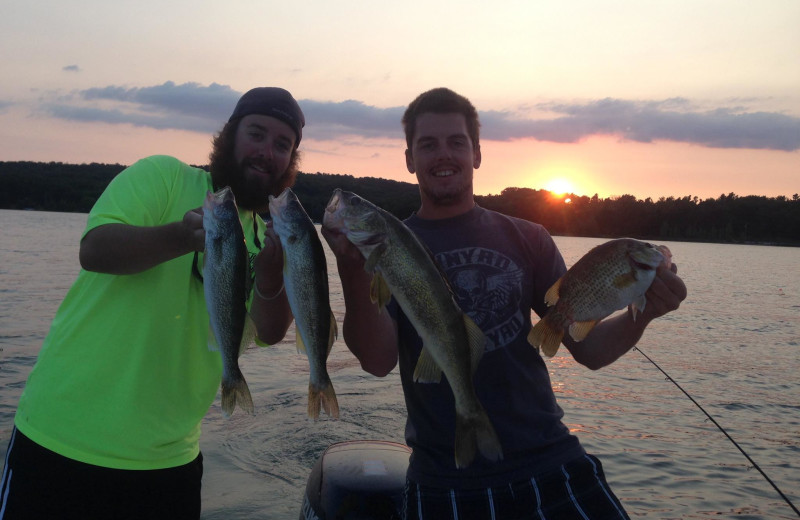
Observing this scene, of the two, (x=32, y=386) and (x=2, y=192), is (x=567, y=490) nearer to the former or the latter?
(x=32, y=386)

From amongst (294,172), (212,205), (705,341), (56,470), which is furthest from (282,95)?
(705,341)

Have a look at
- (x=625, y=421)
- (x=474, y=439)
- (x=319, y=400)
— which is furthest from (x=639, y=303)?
(x=625, y=421)

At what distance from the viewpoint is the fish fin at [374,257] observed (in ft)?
10.2

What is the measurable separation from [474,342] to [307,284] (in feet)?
3.14

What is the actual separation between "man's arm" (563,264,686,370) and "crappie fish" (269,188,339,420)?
155cm

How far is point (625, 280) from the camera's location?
3.34 m

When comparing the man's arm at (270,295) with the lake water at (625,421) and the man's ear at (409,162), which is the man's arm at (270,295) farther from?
the lake water at (625,421)

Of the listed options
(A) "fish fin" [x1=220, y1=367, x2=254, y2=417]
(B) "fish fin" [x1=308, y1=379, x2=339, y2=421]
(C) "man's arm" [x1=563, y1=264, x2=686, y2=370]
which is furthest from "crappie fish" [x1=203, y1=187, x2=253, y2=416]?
(C) "man's arm" [x1=563, y1=264, x2=686, y2=370]

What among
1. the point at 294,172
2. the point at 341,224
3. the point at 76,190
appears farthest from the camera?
the point at 76,190

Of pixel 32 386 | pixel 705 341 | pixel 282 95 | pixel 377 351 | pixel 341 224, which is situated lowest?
pixel 705 341

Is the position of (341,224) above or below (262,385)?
above

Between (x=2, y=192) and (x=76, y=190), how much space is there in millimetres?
25852

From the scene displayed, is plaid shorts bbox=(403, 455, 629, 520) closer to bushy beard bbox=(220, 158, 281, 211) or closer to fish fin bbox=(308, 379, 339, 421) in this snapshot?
fish fin bbox=(308, 379, 339, 421)

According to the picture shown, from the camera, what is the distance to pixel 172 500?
3756 millimetres
